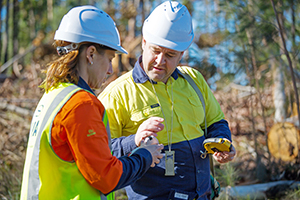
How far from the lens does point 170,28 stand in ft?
7.54

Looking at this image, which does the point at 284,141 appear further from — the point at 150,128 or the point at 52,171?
the point at 52,171

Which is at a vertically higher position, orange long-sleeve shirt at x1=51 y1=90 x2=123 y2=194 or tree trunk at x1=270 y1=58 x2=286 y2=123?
orange long-sleeve shirt at x1=51 y1=90 x2=123 y2=194

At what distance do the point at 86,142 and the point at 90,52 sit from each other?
56 cm

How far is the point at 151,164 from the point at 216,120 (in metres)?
1.04

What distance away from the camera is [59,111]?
1.54m

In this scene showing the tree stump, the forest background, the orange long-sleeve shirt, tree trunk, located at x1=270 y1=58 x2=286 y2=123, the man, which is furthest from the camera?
tree trunk, located at x1=270 y1=58 x2=286 y2=123

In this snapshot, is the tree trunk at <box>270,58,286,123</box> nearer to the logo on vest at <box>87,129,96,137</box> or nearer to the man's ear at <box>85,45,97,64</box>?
the man's ear at <box>85,45,97,64</box>

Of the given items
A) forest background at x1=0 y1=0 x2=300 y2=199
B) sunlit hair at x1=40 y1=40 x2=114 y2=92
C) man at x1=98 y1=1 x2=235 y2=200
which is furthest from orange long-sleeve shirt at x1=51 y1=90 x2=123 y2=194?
forest background at x1=0 y1=0 x2=300 y2=199

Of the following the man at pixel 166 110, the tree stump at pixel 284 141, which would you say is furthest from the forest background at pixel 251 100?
the man at pixel 166 110

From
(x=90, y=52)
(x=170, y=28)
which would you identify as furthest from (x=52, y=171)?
(x=170, y=28)

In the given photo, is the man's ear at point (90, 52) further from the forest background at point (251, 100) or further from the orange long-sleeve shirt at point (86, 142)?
the forest background at point (251, 100)

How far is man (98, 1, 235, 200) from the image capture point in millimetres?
2240

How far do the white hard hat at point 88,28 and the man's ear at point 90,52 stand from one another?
1.6 inches

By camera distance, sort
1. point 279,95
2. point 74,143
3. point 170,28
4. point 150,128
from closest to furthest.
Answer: point 74,143
point 150,128
point 170,28
point 279,95
